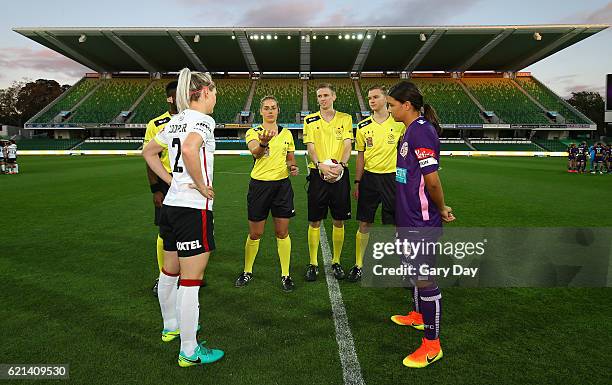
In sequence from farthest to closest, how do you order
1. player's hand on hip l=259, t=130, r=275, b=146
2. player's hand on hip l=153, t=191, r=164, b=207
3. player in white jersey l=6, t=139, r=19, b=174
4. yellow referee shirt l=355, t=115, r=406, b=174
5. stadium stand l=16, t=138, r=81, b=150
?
stadium stand l=16, t=138, r=81, b=150, player in white jersey l=6, t=139, r=19, b=174, yellow referee shirt l=355, t=115, r=406, b=174, player's hand on hip l=153, t=191, r=164, b=207, player's hand on hip l=259, t=130, r=275, b=146

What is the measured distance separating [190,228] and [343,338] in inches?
64.2

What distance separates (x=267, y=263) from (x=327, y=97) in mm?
2461

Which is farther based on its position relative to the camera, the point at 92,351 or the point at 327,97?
the point at 327,97

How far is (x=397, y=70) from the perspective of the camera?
1992 inches

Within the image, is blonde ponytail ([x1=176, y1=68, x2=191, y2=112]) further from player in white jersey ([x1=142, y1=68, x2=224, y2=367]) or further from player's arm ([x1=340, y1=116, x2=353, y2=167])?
player's arm ([x1=340, y1=116, x2=353, y2=167])

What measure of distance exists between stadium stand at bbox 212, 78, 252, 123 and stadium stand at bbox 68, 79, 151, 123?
11124mm

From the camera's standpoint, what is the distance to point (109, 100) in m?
49.0

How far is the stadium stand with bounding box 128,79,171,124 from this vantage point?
46.2 metres

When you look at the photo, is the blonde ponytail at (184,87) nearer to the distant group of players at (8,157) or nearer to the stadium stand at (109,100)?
the distant group of players at (8,157)

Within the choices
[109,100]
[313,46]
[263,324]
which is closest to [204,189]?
[263,324]

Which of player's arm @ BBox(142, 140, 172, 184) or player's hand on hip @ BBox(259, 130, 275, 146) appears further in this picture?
player's hand on hip @ BBox(259, 130, 275, 146)

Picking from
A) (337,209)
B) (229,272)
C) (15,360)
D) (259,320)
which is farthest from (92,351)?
(337,209)

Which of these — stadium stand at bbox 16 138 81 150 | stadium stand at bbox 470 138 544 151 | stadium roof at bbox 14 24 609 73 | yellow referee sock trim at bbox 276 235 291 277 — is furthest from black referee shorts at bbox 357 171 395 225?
stadium stand at bbox 16 138 81 150

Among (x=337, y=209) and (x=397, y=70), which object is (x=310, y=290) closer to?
(x=337, y=209)
